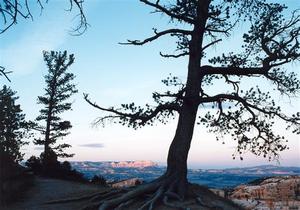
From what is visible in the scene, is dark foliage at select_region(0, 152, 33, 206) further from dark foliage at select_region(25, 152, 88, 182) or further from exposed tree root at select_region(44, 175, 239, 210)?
dark foliage at select_region(25, 152, 88, 182)

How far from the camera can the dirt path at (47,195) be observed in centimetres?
1495

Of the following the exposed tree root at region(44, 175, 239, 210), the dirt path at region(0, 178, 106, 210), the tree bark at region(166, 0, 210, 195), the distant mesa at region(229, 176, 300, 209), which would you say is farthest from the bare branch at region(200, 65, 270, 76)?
the distant mesa at region(229, 176, 300, 209)

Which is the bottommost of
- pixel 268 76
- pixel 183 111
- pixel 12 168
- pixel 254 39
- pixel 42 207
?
pixel 42 207

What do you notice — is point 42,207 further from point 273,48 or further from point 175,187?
point 273,48

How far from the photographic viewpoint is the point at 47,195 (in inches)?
679

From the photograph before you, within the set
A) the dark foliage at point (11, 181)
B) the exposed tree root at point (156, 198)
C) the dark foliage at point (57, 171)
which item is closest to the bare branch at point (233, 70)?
the exposed tree root at point (156, 198)

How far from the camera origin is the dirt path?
14953 mm

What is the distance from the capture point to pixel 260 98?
1619cm

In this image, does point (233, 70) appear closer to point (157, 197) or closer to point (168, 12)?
point (168, 12)

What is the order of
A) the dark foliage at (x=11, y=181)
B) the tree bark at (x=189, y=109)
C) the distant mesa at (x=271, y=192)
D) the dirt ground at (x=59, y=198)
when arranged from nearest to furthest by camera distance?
the dirt ground at (x=59, y=198) → the tree bark at (x=189, y=109) → the dark foliage at (x=11, y=181) → the distant mesa at (x=271, y=192)

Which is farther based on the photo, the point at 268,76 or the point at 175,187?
the point at 268,76

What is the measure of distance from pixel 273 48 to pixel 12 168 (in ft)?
37.7

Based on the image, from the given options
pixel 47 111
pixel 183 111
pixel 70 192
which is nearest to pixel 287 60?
pixel 183 111

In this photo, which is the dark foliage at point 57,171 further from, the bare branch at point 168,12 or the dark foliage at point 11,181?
the bare branch at point 168,12
